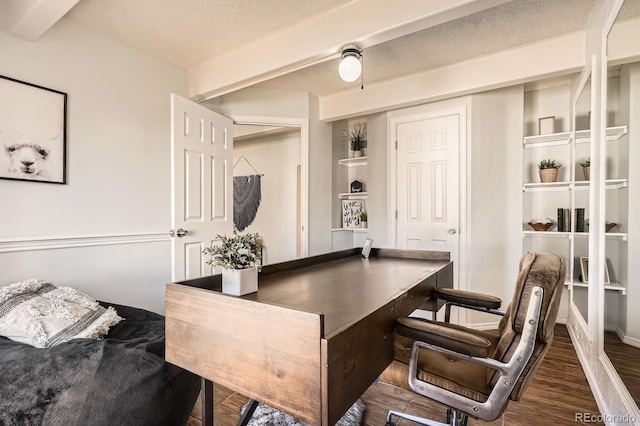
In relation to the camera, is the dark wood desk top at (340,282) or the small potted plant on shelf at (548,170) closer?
the dark wood desk top at (340,282)

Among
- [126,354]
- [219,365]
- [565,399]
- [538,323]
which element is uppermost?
[538,323]

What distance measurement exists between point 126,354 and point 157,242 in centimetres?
161

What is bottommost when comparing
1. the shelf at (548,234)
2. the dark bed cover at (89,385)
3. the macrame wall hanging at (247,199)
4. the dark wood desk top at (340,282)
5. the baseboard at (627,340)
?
the dark bed cover at (89,385)

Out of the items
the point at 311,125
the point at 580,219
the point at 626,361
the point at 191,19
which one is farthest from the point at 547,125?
the point at 191,19

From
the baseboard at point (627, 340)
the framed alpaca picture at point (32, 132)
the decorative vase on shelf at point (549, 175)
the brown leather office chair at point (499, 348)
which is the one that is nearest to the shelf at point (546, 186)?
the decorative vase on shelf at point (549, 175)

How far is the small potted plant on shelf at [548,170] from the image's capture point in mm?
3137

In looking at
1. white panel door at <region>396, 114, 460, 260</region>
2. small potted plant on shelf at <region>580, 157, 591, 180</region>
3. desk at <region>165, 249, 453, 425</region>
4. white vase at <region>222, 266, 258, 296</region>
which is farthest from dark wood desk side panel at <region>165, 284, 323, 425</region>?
small potted plant on shelf at <region>580, 157, 591, 180</region>

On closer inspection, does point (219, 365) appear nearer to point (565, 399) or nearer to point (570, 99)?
point (565, 399)

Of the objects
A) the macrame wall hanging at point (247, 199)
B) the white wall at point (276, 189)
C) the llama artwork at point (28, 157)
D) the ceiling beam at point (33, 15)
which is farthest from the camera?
the macrame wall hanging at point (247, 199)

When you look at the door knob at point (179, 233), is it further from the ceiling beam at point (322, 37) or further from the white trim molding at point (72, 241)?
the ceiling beam at point (322, 37)

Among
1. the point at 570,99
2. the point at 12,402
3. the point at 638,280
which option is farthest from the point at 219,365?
the point at 570,99

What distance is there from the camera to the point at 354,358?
933mm

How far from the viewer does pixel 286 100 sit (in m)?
3.54

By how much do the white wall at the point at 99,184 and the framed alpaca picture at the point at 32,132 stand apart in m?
0.05
